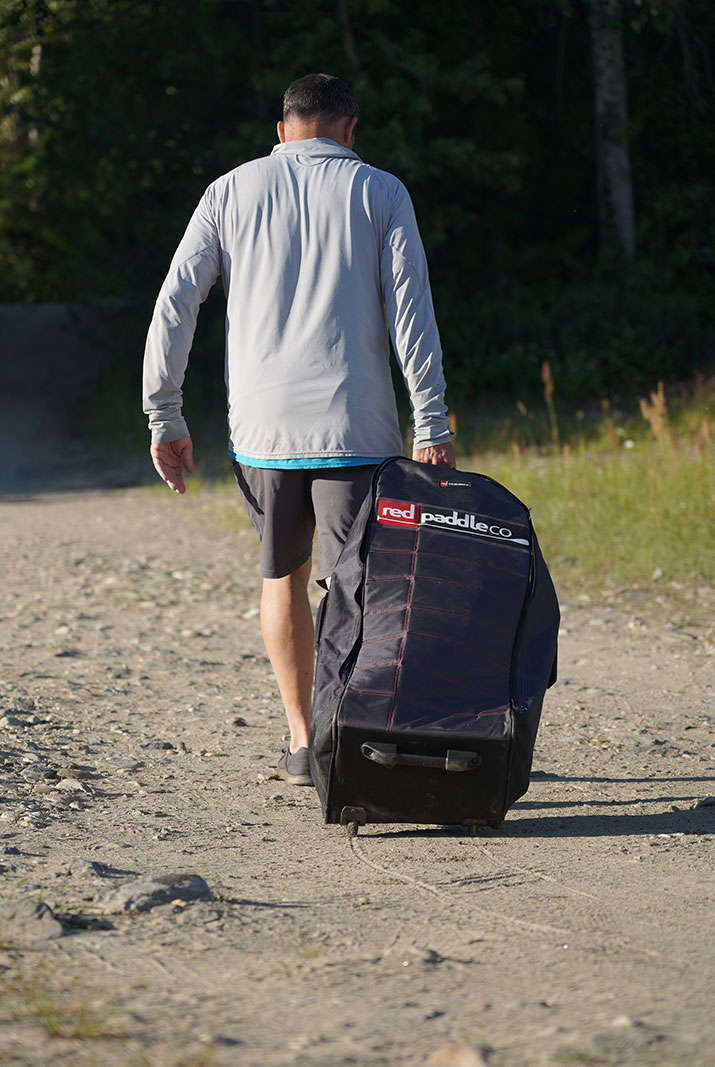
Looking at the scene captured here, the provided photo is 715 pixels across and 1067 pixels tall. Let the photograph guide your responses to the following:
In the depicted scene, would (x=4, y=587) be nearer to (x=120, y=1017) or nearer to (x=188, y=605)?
(x=188, y=605)

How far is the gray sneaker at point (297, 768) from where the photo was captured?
4.06 meters

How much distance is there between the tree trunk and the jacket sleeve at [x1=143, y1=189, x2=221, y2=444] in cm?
1363

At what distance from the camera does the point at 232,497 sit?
10.6m

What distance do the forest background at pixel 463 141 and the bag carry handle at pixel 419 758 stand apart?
39.3ft

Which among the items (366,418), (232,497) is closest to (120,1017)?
(366,418)

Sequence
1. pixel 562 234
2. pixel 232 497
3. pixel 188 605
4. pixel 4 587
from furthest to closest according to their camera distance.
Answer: pixel 562 234 → pixel 232 497 → pixel 4 587 → pixel 188 605

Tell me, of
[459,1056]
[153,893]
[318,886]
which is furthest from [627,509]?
[459,1056]

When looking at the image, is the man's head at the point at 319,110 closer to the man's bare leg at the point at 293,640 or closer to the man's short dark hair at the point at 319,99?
the man's short dark hair at the point at 319,99

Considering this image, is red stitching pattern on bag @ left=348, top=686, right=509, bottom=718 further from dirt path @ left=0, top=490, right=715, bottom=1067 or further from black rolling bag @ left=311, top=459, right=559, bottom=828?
dirt path @ left=0, top=490, right=715, bottom=1067

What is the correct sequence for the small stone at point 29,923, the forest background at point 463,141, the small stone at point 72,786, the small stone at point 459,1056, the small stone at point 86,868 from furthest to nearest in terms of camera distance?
the forest background at point 463,141
the small stone at point 72,786
the small stone at point 86,868
the small stone at point 29,923
the small stone at point 459,1056

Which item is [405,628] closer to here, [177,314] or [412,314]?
[412,314]

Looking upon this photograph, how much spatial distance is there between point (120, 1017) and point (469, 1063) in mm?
661

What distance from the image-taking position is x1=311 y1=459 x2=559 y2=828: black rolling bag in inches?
131

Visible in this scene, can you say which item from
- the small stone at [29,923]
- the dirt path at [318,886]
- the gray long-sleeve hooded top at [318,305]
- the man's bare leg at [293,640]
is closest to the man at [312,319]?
the gray long-sleeve hooded top at [318,305]
